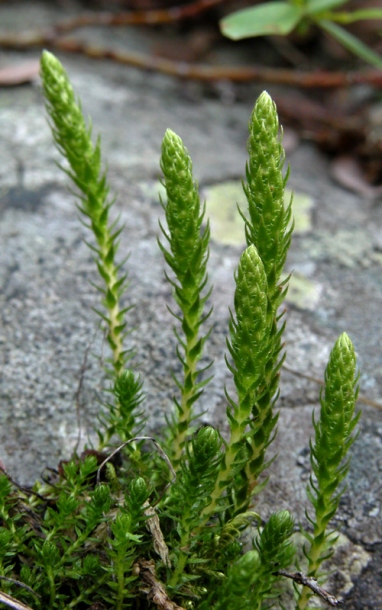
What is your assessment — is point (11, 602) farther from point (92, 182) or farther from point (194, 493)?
point (92, 182)

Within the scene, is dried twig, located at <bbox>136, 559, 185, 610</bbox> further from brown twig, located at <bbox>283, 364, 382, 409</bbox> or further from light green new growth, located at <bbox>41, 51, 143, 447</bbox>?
brown twig, located at <bbox>283, 364, 382, 409</bbox>

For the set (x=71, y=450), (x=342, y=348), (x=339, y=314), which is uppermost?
(x=342, y=348)

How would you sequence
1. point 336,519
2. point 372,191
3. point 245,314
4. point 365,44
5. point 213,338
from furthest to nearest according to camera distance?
point 365,44 → point 372,191 → point 213,338 → point 336,519 → point 245,314

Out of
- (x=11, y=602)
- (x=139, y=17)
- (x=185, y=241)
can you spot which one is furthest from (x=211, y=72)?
(x=11, y=602)

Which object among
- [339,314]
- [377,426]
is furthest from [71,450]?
[339,314]

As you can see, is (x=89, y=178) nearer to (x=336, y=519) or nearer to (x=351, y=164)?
(x=336, y=519)

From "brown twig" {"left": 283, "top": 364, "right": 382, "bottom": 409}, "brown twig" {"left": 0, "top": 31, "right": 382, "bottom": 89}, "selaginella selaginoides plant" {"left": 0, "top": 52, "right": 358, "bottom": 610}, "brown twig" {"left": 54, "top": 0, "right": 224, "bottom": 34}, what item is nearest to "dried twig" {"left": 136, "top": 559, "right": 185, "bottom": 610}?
"selaginella selaginoides plant" {"left": 0, "top": 52, "right": 358, "bottom": 610}

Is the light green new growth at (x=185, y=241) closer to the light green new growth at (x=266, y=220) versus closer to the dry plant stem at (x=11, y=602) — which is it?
the light green new growth at (x=266, y=220)
